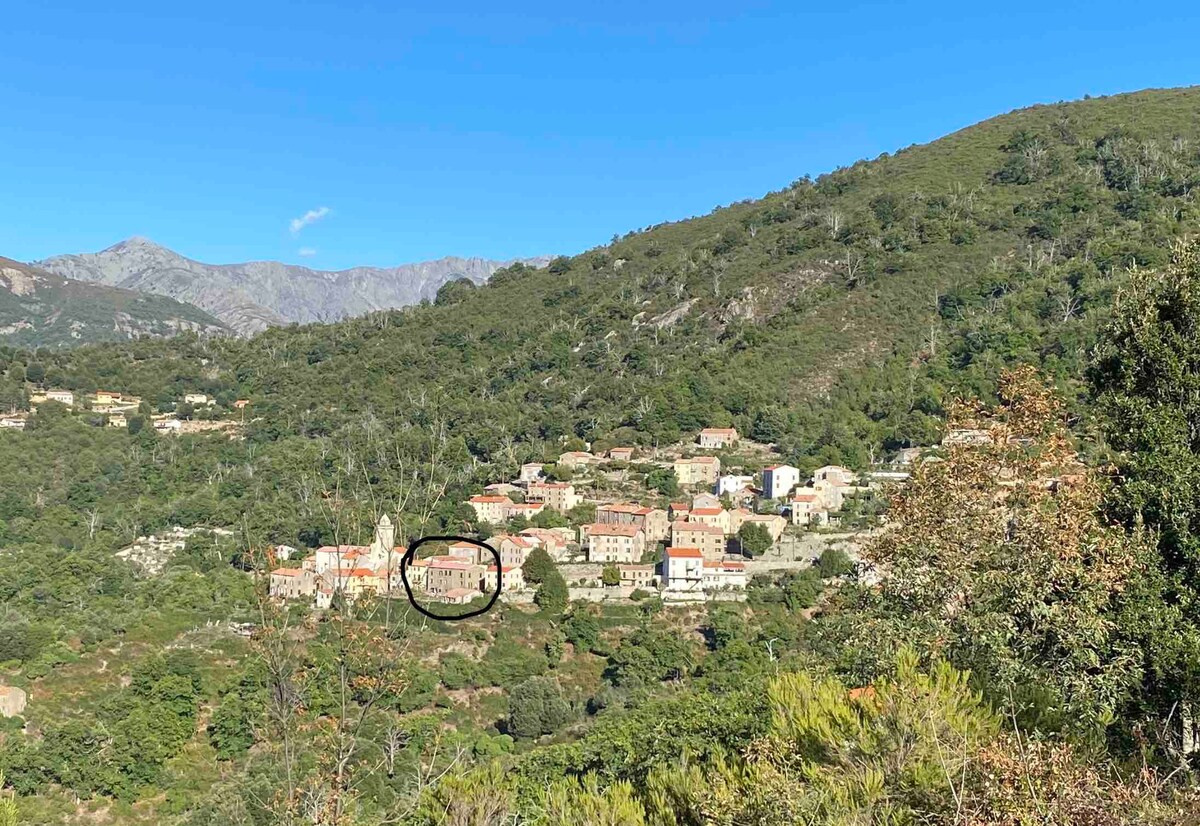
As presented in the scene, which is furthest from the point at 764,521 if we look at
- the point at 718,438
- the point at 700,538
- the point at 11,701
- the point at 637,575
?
the point at 11,701

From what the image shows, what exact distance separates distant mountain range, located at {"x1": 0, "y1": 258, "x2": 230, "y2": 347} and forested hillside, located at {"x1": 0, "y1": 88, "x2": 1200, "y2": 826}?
4243 inches

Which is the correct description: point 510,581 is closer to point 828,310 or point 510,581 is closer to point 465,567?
point 465,567

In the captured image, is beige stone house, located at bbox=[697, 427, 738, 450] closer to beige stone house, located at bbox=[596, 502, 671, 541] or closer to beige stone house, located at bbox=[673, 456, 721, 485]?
beige stone house, located at bbox=[673, 456, 721, 485]

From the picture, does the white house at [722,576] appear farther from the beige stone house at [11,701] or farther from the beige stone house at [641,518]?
the beige stone house at [11,701]

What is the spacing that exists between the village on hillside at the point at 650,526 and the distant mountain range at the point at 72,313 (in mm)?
132282

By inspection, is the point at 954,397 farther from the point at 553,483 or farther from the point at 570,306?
the point at 570,306

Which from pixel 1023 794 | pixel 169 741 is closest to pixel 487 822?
pixel 1023 794

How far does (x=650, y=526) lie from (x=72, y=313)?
172 metres

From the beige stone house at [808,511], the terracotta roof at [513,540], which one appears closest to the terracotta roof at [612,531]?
the terracotta roof at [513,540]

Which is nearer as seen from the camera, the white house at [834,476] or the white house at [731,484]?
the white house at [834,476]

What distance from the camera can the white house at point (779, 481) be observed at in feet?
122

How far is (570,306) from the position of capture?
6750 cm

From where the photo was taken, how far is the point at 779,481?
37188 millimetres

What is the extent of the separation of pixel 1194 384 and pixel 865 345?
142ft
